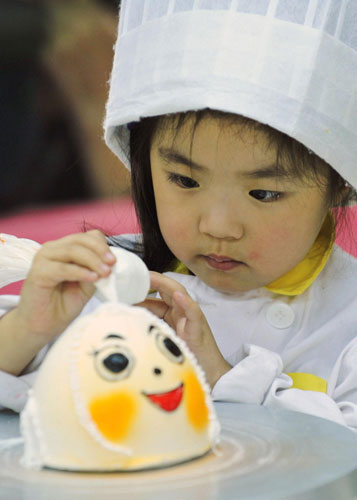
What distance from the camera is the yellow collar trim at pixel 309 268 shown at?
120cm

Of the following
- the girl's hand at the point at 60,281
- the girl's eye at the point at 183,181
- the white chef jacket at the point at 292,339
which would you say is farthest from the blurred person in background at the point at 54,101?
the girl's hand at the point at 60,281

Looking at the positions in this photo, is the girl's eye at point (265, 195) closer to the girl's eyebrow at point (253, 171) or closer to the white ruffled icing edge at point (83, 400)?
the girl's eyebrow at point (253, 171)

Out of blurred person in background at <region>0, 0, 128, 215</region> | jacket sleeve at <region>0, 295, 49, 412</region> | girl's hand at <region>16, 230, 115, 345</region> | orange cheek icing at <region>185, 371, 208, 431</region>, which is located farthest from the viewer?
blurred person in background at <region>0, 0, 128, 215</region>

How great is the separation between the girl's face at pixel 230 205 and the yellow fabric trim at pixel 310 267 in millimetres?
64

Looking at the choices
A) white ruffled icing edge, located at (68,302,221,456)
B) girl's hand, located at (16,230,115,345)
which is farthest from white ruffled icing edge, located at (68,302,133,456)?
girl's hand, located at (16,230,115,345)

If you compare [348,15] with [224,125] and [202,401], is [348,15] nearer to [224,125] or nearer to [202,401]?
[224,125]

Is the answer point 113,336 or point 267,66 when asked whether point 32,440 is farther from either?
point 267,66

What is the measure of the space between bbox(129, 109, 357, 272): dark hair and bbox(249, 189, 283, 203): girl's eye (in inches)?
1.3

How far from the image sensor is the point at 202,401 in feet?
2.40

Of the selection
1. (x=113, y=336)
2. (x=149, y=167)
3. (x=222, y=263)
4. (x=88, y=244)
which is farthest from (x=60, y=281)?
(x=149, y=167)

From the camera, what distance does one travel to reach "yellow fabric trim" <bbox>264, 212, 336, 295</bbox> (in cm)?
120

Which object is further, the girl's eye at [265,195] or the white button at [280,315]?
the white button at [280,315]

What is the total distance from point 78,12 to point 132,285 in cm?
244

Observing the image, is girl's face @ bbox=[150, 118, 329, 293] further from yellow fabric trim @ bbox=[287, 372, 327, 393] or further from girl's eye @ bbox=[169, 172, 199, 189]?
yellow fabric trim @ bbox=[287, 372, 327, 393]
